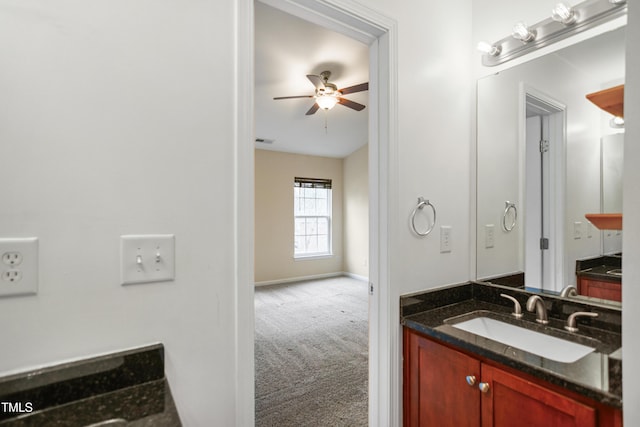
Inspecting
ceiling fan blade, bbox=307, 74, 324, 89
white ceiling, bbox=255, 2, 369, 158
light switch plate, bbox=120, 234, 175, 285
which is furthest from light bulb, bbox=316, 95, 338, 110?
light switch plate, bbox=120, 234, 175, 285

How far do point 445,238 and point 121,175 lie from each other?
4.53ft

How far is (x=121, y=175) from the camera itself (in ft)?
2.78

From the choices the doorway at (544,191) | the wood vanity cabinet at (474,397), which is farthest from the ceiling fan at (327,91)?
the wood vanity cabinet at (474,397)

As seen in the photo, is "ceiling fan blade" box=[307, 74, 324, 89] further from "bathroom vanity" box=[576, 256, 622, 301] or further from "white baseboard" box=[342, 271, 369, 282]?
"white baseboard" box=[342, 271, 369, 282]

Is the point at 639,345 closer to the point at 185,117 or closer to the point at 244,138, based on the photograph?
the point at 244,138

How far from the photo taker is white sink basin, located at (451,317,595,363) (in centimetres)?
113

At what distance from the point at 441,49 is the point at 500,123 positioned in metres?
0.49

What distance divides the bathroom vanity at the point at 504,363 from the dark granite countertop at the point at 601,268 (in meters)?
0.13

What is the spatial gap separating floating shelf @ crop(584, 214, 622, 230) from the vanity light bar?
76 centimetres

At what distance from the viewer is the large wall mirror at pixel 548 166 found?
1268 mm

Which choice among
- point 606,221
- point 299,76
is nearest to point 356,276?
point 299,76

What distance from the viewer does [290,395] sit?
2.18 m

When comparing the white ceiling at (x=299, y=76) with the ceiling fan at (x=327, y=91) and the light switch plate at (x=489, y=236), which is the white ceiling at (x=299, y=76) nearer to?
the ceiling fan at (x=327, y=91)

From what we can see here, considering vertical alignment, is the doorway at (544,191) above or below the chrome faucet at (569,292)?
above
